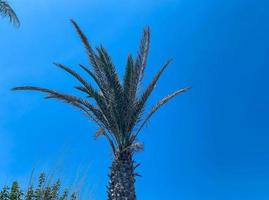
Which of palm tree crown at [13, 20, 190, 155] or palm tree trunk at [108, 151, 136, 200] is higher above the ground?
palm tree crown at [13, 20, 190, 155]

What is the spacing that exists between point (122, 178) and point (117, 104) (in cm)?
233

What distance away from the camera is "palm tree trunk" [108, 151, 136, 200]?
1231cm

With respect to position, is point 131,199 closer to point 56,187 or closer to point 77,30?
point 56,187

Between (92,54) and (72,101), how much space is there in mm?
1778

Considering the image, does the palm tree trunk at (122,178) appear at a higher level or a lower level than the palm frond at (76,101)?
lower

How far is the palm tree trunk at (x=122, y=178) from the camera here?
1231 centimetres

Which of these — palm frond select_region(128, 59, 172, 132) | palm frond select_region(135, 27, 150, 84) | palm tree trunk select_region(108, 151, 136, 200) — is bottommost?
palm tree trunk select_region(108, 151, 136, 200)

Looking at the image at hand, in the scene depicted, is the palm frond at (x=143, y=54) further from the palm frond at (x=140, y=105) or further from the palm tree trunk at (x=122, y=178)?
the palm tree trunk at (x=122, y=178)

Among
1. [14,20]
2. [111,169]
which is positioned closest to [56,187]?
[111,169]

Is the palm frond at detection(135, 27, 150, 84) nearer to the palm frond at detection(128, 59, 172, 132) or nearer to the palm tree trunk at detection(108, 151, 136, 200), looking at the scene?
the palm frond at detection(128, 59, 172, 132)

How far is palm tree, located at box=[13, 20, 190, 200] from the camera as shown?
12609 millimetres

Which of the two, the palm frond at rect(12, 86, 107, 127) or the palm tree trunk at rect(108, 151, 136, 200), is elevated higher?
the palm frond at rect(12, 86, 107, 127)

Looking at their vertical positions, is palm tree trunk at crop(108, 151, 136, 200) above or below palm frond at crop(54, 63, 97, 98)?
below

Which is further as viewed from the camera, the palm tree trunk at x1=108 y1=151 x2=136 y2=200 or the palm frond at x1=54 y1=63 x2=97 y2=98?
the palm frond at x1=54 y1=63 x2=97 y2=98
